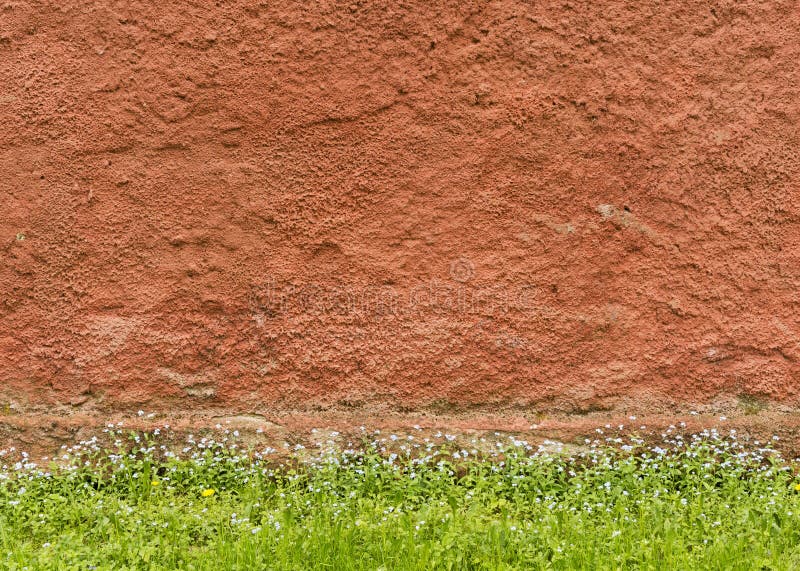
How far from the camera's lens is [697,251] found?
127 inches

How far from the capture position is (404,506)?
9.61 feet

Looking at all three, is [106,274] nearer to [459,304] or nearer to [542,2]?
[459,304]

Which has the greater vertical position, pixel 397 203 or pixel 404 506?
pixel 397 203

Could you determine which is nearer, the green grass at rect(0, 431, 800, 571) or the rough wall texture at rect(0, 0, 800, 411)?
the green grass at rect(0, 431, 800, 571)

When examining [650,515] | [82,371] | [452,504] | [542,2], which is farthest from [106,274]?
[650,515]

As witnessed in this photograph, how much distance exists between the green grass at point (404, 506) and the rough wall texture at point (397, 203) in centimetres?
21

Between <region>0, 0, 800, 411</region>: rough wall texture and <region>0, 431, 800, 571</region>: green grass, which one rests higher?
<region>0, 0, 800, 411</region>: rough wall texture

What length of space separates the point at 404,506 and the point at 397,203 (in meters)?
1.10

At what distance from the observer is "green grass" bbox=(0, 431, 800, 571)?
8.48 ft

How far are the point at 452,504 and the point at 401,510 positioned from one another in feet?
0.57

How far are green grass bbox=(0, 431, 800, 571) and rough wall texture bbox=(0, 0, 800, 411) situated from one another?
0.21 meters

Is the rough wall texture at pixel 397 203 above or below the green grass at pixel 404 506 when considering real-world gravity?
above

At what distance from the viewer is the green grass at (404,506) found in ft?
8.48

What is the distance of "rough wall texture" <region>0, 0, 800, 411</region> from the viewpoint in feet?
10.4
